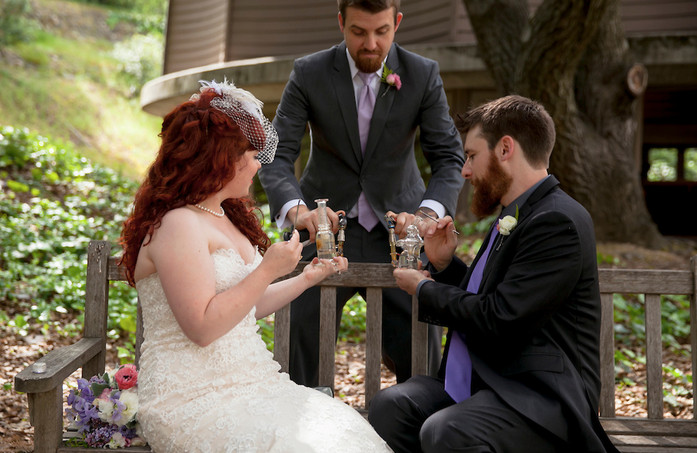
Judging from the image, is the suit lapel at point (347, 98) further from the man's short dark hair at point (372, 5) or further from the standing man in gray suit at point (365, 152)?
the man's short dark hair at point (372, 5)

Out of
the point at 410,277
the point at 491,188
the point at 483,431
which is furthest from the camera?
the point at 410,277

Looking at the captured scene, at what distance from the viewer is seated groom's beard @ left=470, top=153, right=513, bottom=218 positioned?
293cm

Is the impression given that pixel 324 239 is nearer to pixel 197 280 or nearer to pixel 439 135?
pixel 197 280

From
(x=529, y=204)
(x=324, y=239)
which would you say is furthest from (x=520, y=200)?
(x=324, y=239)

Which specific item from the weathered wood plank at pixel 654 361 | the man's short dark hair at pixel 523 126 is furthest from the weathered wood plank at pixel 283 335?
the weathered wood plank at pixel 654 361

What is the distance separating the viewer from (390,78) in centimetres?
358

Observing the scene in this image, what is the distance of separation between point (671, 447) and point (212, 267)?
6.90ft

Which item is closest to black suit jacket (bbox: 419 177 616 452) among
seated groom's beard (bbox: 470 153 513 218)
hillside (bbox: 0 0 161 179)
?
seated groom's beard (bbox: 470 153 513 218)

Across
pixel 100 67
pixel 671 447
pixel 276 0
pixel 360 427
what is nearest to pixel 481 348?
pixel 360 427

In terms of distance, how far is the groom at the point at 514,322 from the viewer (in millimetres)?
2613

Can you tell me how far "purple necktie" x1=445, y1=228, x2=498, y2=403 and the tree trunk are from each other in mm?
4711

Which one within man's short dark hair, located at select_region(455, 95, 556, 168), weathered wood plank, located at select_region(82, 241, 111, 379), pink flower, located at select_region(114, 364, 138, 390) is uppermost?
man's short dark hair, located at select_region(455, 95, 556, 168)

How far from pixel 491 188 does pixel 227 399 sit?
1299 millimetres

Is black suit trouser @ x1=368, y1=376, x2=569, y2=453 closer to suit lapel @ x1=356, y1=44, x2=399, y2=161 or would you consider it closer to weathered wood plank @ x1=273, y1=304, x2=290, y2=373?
weathered wood plank @ x1=273, y1=304, x2=290, y2=373
